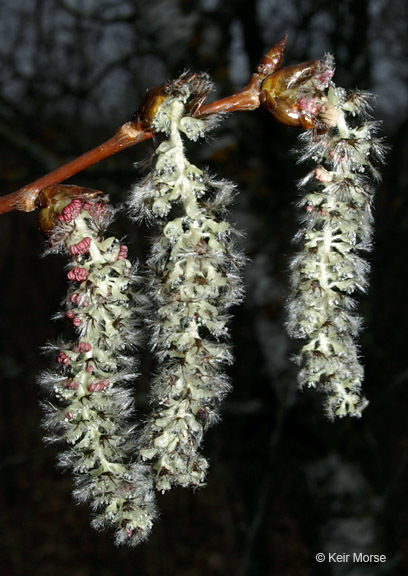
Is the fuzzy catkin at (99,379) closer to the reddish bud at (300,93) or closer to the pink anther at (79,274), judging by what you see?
the pink anther at (79,274)

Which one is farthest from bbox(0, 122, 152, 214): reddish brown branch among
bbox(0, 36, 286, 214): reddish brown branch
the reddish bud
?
the reddish bud

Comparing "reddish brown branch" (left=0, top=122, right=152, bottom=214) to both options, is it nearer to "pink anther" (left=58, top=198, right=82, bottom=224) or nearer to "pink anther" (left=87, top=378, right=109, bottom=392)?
"pink anther" (left=58, top=198, right=82, bottom=224)

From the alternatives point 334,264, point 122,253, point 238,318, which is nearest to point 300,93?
point 334,264

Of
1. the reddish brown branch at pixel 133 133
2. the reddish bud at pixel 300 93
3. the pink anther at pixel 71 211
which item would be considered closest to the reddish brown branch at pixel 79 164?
the reddish brown branch at pixel 133 133

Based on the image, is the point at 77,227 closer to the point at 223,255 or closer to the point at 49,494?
the point at 223,255

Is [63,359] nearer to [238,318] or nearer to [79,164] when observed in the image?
[79,164]
